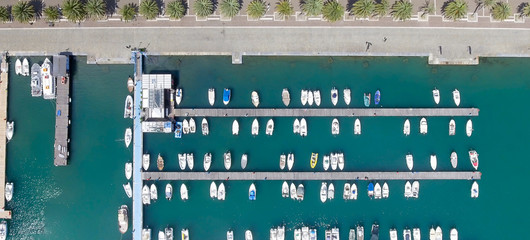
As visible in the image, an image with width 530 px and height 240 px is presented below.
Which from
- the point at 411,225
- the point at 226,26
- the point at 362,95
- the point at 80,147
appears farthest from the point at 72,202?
the point at 411,225

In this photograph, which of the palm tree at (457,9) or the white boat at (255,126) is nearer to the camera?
the palm tree at (457,9)

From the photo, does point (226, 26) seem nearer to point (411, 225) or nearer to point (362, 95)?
point (362, 95)

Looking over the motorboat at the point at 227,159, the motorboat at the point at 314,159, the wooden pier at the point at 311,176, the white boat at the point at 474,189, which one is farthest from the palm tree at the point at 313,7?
the white boat at the point at 474,189

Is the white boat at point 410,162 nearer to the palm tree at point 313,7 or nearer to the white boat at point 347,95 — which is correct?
the white boat at point 347,95

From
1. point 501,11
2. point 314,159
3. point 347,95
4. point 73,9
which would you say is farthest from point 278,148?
point 501,11

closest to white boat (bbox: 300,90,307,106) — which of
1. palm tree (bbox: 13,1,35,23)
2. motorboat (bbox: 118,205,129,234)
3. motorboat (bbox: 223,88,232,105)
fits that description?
motorboat (bbox: 223,88,232,105)

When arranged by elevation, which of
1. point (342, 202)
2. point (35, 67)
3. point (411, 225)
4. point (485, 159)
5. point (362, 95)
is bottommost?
point (411, 225)

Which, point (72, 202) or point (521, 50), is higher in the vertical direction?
point (521, 50)
